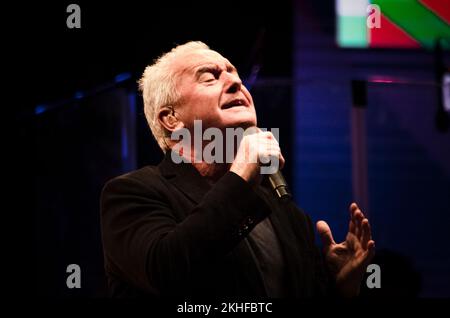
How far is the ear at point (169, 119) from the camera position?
1.73 meters

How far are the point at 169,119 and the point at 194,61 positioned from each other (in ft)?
0.59

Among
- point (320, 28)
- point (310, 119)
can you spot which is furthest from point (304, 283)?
point (320, 28)

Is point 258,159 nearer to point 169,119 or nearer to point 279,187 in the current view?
point 279,187

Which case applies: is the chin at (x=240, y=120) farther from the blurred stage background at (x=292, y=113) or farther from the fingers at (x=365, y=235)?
the blurred stage background at (x=292, y=113)

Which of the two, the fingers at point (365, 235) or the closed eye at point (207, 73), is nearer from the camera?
the fingers at point (365, 235)

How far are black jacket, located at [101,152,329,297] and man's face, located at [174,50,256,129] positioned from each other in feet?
0.46

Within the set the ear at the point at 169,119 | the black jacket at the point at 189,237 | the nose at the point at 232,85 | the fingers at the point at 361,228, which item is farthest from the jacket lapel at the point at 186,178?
the fingers at the point at 361,228

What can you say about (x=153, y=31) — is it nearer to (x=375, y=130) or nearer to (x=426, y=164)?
(x=375, y=130)

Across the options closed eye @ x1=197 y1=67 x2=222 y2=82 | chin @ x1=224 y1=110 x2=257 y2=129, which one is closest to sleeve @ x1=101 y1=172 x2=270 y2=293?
chin @ x1=224 y1=110 x2=257 y2=129

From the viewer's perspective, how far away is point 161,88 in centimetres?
176

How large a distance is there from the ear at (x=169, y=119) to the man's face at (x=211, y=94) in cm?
2

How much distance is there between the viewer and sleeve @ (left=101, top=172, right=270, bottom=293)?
1.25 meters

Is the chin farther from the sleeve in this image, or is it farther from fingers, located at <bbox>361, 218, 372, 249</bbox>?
fingers, located at <bbox>361, 218, 372, 249</bbox>

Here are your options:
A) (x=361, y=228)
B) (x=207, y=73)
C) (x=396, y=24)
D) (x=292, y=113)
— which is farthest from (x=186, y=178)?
(x=396, y=24)
